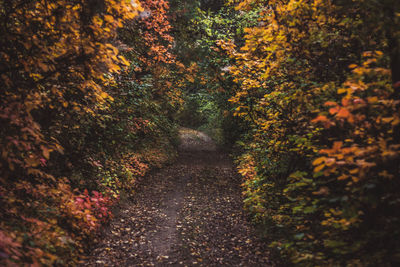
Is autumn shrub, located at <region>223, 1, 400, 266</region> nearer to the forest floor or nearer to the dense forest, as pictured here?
the dense forest

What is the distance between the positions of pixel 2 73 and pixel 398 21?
204 inches

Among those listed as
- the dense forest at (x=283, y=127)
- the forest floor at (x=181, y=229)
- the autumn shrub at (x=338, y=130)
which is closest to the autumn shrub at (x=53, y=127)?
the dense forest at (x=283, y=127)

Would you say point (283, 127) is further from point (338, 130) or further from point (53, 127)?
point (53, 127)

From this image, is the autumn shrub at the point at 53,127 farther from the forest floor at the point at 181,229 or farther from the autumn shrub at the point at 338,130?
the autumn shrub at the point at 338,130

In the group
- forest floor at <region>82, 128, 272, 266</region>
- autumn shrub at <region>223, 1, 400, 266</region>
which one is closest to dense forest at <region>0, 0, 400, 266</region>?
autumn shrub at <region>223, 1, 400, 266</region>

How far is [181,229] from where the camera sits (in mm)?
6645

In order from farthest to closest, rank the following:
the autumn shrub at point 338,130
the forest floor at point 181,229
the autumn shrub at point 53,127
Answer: the forest floor at point 181,229
the autumn shrub at point 53,127
the autumn shrub at point 338,130

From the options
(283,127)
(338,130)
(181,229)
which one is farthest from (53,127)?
(338,130)

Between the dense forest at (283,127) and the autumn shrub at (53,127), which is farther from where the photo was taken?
the autumn shrub at (53,127)

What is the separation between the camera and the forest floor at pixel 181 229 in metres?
5.20

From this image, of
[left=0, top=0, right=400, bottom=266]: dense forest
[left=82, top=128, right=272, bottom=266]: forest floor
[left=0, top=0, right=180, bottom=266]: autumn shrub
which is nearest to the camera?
[left=0, top=0, right=400, bottom=266]: dense forest

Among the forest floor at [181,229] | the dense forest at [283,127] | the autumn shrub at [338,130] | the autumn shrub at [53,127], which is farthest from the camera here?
the forest floor at [181,229]

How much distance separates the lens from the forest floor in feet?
17.1

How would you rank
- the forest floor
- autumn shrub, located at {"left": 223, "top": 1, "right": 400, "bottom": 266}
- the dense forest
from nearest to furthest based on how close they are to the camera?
autumn shrub, located at {"left": 223, "top": 1, "right": 400, "bottom": 266} → the dense forest → the forest floor
